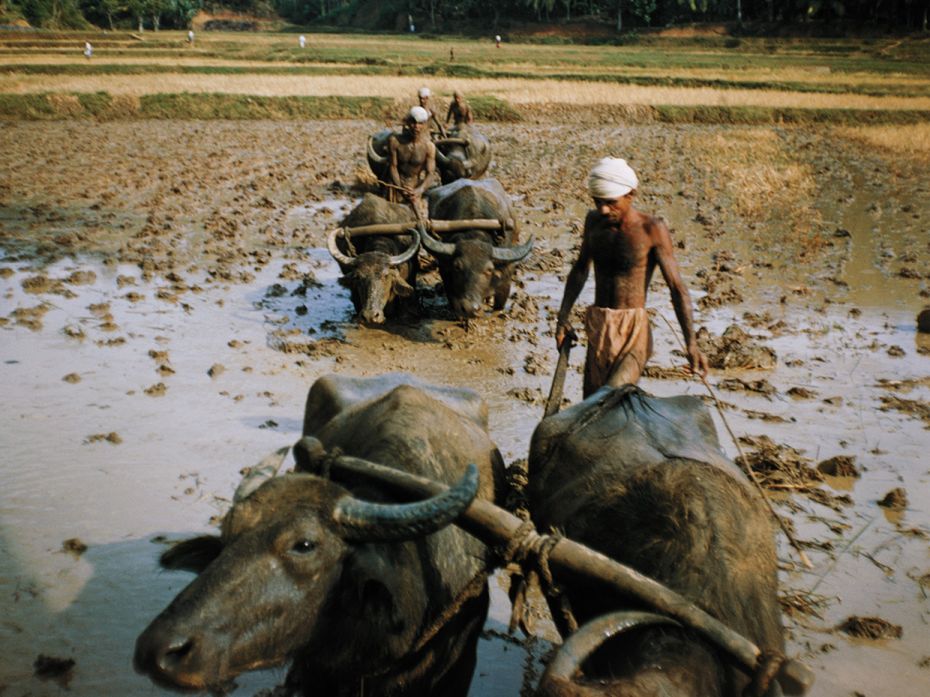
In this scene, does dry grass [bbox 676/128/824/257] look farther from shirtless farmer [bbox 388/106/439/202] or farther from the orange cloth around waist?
the orange cloth around waist

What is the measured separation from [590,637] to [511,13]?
231 feet

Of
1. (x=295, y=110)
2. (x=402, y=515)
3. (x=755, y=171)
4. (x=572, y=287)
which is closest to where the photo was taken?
(x=402, y=515)

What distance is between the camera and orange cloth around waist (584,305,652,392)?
4.59 m

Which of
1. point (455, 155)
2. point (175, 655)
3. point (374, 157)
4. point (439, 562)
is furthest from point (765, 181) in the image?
point (175, 655)

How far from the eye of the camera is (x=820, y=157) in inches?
Answer: 747

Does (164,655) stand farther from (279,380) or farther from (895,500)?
(279,380)

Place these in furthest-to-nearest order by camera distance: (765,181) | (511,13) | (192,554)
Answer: (511,13), (765,181), (192,554)

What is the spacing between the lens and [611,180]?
4320 millimetres

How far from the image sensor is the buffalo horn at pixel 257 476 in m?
2.85

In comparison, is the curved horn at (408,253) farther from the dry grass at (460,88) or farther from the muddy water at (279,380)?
the dry grass at (460,88)

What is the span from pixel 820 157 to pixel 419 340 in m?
14.1

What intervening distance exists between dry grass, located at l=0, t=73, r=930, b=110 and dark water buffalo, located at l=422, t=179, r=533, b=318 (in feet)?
56.8

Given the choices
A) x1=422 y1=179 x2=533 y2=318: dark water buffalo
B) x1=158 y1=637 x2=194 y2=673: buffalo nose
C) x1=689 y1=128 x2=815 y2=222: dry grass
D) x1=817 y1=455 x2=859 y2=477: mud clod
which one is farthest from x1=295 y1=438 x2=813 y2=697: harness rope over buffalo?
x1=689 y1=128 x2=815 y2=222: dry grass

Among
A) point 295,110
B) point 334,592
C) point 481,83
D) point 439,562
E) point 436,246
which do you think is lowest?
point 439,562
